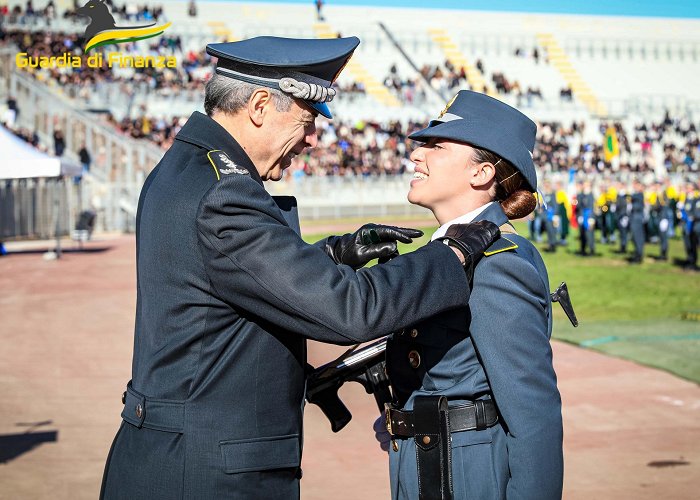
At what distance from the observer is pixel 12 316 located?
12.3 m

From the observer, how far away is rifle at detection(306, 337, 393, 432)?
291cm

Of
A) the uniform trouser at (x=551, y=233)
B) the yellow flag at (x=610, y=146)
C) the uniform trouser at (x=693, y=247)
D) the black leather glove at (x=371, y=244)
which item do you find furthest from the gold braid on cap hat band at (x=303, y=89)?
the yellow flag at (x=610, y=146)

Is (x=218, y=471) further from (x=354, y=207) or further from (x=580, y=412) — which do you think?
(x=354, y=207)

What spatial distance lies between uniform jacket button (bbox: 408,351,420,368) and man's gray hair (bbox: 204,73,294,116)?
0.80m

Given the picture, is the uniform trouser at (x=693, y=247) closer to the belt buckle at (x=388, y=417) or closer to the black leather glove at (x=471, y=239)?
the belt buckle at (x=388, y=417)

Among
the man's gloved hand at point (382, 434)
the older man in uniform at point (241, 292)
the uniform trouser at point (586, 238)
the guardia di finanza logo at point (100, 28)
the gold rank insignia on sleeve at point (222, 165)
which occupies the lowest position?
the uniform trouser at point (586, 238)

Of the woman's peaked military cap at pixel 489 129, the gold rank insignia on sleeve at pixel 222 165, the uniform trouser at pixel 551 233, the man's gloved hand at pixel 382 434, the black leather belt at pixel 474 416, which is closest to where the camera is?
the gold rank insignia on sleeve at pixel 222 165

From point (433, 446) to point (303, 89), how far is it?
105 centimetres

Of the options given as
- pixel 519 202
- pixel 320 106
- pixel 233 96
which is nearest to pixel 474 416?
pixel 519 202

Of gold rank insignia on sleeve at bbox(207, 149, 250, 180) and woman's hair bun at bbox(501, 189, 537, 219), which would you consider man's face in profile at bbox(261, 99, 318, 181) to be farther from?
woman's hair bun at bbox(501, 189, 537, 219)

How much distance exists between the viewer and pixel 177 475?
2.28 metres

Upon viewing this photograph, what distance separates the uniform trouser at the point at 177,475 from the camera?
2271 millimetres

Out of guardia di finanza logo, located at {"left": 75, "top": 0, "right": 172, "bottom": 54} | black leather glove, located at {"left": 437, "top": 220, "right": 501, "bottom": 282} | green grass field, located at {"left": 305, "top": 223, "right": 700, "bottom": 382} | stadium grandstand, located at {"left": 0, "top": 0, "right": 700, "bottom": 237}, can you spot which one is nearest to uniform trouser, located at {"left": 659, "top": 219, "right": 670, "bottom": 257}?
green grass field, located at {"left": 305, "top": 223, "right": 700, "bottom": 382}

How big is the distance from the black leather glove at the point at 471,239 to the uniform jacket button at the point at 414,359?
44 cm
